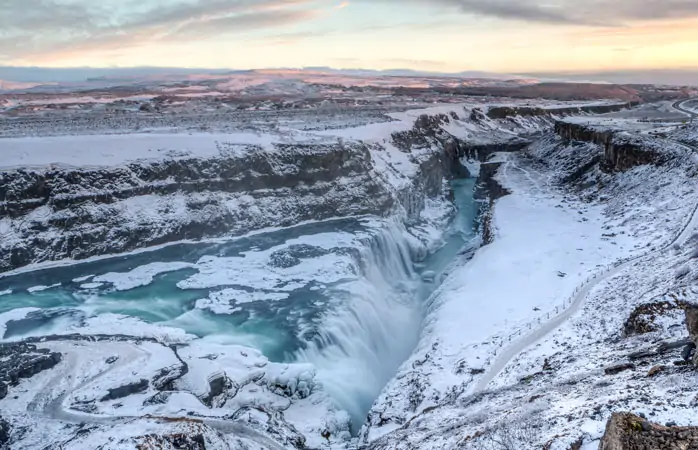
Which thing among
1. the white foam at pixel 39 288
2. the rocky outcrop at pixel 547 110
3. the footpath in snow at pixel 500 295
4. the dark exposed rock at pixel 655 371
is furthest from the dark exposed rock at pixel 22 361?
the rocky outcrop at pixel 547 110

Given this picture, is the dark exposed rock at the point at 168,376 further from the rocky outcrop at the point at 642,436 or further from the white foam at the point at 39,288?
the rocky outcrop at the point at 642,436

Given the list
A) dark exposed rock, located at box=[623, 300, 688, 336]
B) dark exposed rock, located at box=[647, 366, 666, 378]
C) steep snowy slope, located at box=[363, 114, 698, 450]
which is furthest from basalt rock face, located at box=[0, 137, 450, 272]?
dark exposed rock, located at box=[647, 366, 666, 378]

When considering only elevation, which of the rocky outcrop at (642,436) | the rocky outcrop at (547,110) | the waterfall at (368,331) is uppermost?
the rocky outcrop at (547,110)

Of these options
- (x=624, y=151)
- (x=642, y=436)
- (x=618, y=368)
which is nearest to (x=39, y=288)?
(x=618, y=368)

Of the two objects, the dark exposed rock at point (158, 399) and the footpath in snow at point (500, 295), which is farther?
the footpath in snow at point (500, 295)

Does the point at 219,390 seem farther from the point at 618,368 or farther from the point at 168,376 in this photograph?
the point at 618,368

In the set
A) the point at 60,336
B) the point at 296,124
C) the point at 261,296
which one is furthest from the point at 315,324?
the point at 296,124
